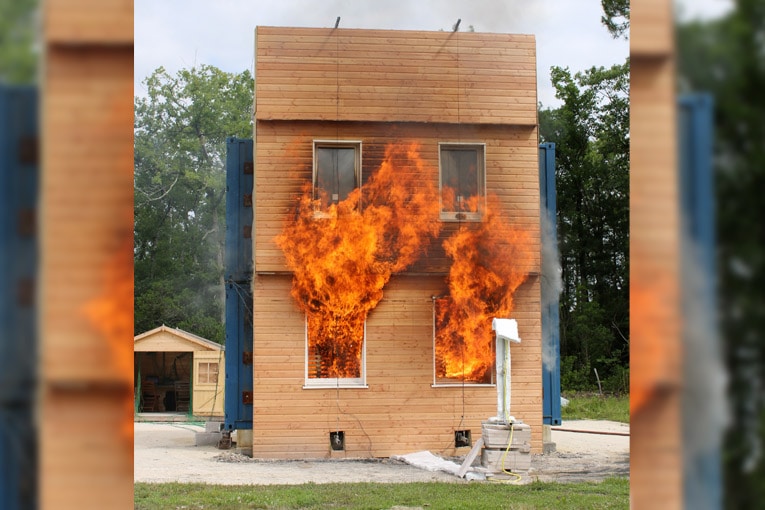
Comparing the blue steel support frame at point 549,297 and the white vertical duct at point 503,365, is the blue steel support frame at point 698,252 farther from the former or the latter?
the blue steel support frame at point 549,297

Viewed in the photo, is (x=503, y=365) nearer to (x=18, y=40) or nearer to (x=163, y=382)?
(x=18, y=40)

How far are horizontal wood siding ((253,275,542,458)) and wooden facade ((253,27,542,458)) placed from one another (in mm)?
16

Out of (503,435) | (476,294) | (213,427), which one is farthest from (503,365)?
(213,427)

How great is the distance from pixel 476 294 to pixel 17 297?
12470mm

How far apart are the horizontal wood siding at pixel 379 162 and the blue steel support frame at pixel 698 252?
40.2 feet

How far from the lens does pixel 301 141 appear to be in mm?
13641

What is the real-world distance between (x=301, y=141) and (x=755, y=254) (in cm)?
1265

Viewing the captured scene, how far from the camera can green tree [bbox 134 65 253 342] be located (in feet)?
92.2

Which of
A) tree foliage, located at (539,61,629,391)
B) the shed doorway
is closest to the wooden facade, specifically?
the shed doorway

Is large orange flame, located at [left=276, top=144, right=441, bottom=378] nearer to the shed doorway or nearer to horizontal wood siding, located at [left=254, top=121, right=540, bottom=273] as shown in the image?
horizontal wood siding, located at [left=254, top=121, right=540, bottom=273]

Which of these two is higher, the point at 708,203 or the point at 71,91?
the point at 71,91

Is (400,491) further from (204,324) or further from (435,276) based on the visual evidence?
(204,324)

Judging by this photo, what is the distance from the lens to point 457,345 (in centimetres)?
1366

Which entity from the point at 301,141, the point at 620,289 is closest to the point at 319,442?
the point at 301,141
